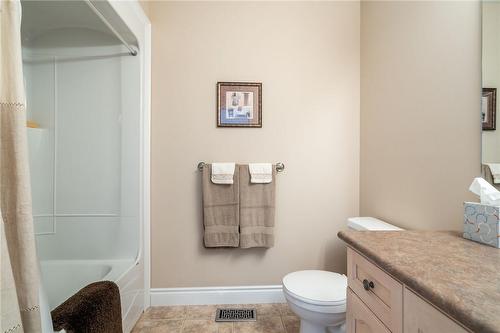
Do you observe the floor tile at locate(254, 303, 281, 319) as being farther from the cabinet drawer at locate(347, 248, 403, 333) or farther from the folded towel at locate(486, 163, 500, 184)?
the folded towel at locate(486, 163, 500, 184)

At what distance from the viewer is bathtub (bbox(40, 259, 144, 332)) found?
4.90 feet

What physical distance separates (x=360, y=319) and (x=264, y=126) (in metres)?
1.36

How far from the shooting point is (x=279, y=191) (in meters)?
1.91

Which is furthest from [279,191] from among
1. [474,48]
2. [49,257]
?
[49,257]

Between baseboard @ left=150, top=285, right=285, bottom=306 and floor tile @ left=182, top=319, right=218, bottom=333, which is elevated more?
baseboard @ left=150, top=285, right=285, bottom=306

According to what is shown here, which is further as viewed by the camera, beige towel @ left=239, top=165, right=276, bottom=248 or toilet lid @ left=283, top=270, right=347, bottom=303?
beige towel @ left=239, top=165, right=276, bottom=248

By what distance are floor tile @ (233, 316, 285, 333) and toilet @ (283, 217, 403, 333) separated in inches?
11.4

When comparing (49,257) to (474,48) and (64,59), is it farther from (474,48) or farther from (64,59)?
(474,48)

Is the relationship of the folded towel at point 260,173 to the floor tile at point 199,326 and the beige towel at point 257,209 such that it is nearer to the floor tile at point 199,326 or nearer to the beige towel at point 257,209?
the beige towel at point 257,209

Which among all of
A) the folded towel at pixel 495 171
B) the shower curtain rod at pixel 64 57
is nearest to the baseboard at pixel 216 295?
the folded towel at pixel 495 171

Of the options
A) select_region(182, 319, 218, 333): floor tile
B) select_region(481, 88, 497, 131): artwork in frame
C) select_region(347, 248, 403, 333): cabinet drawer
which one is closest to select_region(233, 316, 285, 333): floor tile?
select_region(182, 319, 218, 333): floor tile

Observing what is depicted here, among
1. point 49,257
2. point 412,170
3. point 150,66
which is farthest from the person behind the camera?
point 150,66

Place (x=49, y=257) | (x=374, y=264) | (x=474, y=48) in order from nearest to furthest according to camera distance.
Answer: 1. (x=374, y=264)
2. (x=474, y=48)
3. (x=49, y=257)

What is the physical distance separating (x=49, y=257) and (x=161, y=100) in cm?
134
